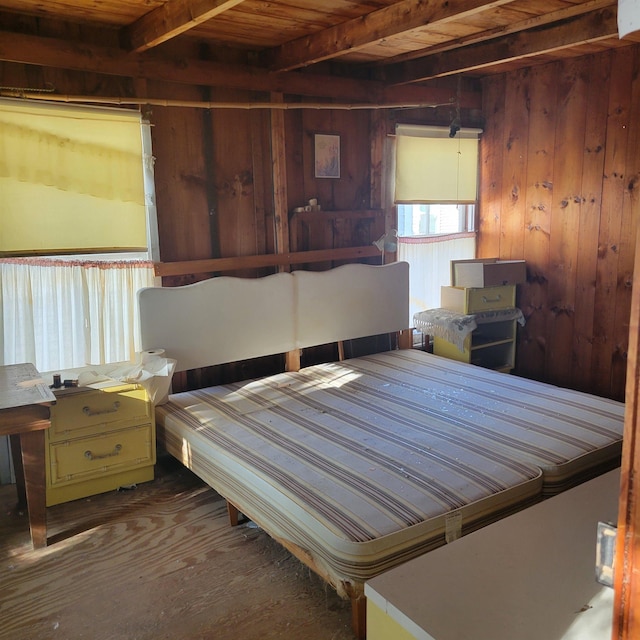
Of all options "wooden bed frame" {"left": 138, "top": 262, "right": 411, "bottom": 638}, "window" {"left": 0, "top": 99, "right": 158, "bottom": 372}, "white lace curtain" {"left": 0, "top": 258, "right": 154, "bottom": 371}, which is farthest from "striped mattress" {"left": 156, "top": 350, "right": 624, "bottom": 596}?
"window" {"left": 0, "top": 99, "right": 158, "bottom": 372}

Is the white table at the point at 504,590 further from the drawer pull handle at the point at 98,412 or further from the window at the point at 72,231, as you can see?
the window at the point at 72,231

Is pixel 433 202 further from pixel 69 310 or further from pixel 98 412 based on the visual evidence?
pixel 98 412

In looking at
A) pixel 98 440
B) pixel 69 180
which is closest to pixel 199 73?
pixel 69 180

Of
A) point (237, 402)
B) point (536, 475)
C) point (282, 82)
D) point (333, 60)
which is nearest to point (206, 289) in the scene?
point (237, 402)


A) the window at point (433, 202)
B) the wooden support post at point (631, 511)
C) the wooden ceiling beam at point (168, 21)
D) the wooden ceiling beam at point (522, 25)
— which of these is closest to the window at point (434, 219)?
the window at point (433, 202)

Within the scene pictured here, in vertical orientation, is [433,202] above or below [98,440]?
above

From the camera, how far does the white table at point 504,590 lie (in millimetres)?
1203

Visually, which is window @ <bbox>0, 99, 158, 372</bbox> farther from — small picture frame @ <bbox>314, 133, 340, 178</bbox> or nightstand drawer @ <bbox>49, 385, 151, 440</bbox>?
small picture frame @ <bbox>314, 133, 340, 178</bbox>

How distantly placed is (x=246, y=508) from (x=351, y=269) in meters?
2.08

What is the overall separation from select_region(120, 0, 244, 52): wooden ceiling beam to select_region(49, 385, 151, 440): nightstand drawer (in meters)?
1.67

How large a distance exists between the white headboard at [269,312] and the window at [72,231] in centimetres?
23

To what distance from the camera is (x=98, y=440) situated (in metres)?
2.99

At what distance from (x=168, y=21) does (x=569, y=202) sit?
2806 millimetres

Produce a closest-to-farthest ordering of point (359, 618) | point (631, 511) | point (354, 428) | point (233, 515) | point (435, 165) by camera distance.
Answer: point (631, 511), point (359, 618), point (233, 515), point (354, 428), point (435, 165)
